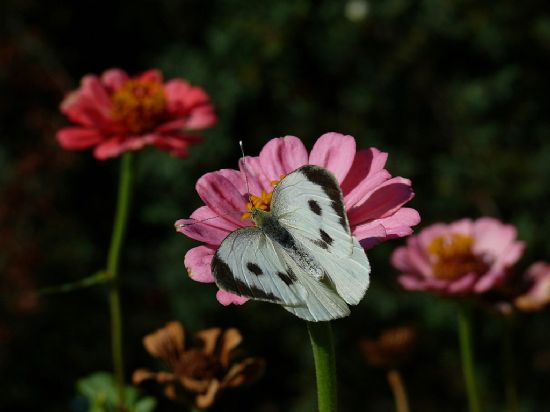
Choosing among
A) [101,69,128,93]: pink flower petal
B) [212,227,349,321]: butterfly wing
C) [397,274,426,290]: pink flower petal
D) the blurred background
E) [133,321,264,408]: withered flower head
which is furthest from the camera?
the blurred background

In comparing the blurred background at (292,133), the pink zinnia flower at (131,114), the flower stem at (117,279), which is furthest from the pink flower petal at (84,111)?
the blurred background at (292,133)

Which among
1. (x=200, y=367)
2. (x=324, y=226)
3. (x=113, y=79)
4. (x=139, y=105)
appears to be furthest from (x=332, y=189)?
(x=113, y=79)

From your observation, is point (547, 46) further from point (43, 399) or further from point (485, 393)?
point (43, 399)

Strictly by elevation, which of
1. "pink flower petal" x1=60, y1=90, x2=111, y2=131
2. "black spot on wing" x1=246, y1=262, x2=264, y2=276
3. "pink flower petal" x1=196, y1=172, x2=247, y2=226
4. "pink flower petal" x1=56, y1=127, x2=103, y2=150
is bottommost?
"black spot on wing" x1=246, y1=262, x2=264, y2=276

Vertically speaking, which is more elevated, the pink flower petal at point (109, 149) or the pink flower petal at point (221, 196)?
the pink flower petal at point (109, 149)

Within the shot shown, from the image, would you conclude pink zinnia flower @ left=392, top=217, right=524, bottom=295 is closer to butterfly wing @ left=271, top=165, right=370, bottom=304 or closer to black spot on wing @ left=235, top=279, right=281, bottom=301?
butterfly wing @ left=271, top=165, right=370, bottom=304

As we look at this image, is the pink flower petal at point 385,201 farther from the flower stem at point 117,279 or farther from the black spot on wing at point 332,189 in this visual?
the flower stem at point 117,279

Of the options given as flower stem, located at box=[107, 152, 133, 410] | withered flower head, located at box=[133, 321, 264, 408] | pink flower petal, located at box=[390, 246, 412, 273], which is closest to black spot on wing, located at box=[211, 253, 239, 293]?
withered flower head, located at box=[133, 321, 264, 408]
